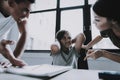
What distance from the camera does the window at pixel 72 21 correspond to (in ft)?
10.4

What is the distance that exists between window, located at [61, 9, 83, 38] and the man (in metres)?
2.12

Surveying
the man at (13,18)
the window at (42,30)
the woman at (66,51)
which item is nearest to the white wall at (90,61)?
the window at (42,30)

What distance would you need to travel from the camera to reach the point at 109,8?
56 cm

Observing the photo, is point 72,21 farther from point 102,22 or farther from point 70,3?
point 102,22

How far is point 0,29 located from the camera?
102cm

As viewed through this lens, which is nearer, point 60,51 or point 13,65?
point 13,65

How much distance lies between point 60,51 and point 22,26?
3.74 ft

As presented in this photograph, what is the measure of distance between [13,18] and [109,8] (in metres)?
0.61

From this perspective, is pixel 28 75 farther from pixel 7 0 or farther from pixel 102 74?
pixel 7 0

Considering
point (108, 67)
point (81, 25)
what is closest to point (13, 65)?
point (108, 67)

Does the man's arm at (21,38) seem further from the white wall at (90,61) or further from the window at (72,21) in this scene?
the window at (72,21)

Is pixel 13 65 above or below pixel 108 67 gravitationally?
above

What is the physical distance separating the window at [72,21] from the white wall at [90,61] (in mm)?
635

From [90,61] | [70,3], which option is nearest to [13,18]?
[90,61]
